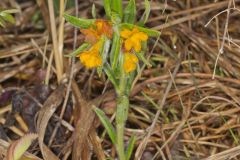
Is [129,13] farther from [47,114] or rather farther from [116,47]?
[47,114]

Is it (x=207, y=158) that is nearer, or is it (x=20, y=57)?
(x=207, y=158)

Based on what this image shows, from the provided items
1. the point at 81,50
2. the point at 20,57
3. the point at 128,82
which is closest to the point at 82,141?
the point at 128,82

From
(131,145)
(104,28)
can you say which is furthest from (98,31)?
(131,145)

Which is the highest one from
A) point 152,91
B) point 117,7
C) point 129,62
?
point 117,7

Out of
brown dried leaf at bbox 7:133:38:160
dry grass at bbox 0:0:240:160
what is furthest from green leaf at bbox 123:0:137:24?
brown dried leaf at bbox 7:133:38:160

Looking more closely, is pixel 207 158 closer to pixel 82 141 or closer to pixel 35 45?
pixel 82 141
